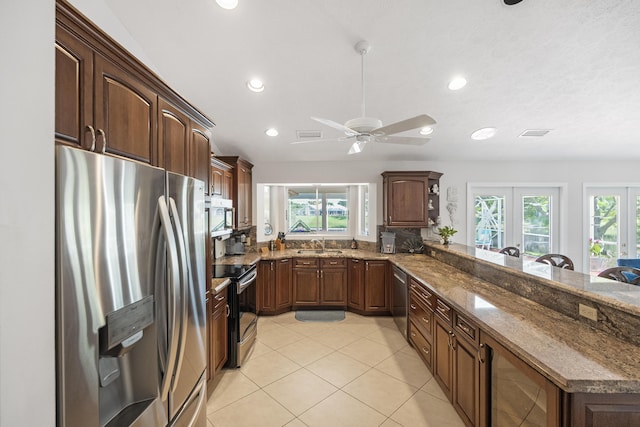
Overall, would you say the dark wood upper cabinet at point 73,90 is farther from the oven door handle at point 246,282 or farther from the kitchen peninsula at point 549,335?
the kitchen peninsula at point 549,335

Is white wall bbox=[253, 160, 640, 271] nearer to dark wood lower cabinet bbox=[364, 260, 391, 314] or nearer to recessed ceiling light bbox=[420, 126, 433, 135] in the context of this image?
recessed ceiling light bbox=[420, 126, 433, 135]

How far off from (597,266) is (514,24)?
5.08 metres

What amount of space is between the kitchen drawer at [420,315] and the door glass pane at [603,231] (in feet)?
13.7

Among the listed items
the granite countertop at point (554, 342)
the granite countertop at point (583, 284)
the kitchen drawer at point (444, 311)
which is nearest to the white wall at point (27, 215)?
the granite countertop at point (554, 342)

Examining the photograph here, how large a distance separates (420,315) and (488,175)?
331cm

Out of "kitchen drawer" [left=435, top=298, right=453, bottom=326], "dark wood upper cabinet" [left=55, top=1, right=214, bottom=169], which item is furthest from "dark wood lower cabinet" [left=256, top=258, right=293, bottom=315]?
"dark wood upper cabinet" [left=55, top=1, right=214, bottom=169]

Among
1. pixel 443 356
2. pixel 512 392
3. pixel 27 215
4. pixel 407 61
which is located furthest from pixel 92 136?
pixel 443 356

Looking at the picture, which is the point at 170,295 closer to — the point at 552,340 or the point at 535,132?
the point at 552,340

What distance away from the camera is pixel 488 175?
4.79 m

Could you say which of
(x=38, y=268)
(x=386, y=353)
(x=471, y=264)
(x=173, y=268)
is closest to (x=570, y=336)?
(x=471, y=264)

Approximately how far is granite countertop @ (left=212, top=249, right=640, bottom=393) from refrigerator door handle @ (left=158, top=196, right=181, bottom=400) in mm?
1694

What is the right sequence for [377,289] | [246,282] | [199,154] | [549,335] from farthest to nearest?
[377,289] < [246,282] < [199,154] < [549,335]

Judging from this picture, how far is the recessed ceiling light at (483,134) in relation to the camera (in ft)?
12.3

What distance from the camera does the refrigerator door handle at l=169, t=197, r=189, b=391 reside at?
1282 millimetres
